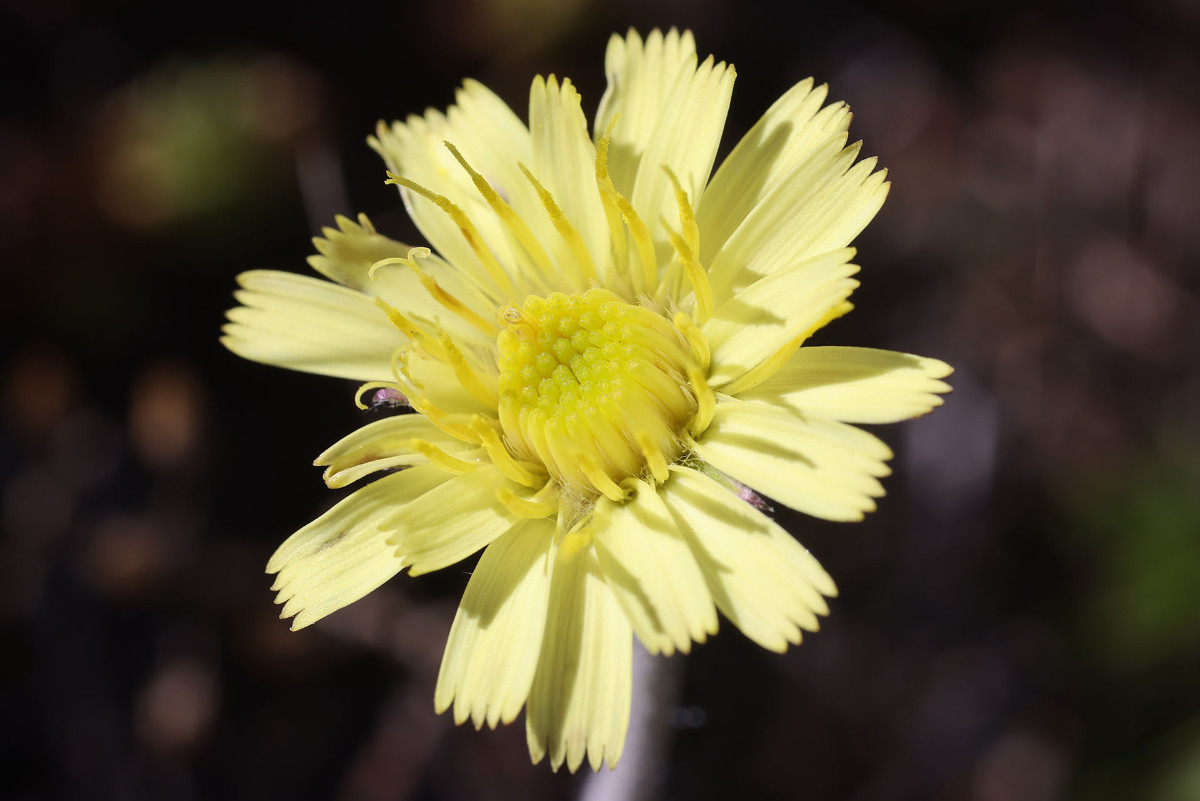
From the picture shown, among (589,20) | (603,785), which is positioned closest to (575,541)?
(603,785)

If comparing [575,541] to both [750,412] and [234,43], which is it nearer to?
[750,412]

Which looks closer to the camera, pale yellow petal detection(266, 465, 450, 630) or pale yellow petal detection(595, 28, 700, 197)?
pale yellow petal detection(266, 465, 450, 630)

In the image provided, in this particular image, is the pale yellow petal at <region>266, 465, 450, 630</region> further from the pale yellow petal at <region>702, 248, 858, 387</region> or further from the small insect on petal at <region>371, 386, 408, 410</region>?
the pale yellow petal at <region>702, 248, 858, 387</region>

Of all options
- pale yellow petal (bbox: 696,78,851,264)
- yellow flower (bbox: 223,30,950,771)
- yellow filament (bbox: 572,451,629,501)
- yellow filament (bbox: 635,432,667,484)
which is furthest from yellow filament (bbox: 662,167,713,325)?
yellow filament (bbox: 572,451,629,501)

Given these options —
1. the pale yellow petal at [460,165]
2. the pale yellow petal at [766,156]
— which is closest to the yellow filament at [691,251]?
the pale yellow petal at [766,156]

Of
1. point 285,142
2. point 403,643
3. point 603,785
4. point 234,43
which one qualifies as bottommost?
point 603,785

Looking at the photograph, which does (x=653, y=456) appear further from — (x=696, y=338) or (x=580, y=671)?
(x=580, y=671)
